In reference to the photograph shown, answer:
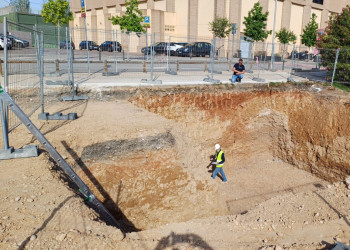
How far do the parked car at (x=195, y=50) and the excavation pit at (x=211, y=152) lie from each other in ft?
26.8

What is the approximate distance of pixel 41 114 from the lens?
9.52 meters

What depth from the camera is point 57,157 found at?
6133mm

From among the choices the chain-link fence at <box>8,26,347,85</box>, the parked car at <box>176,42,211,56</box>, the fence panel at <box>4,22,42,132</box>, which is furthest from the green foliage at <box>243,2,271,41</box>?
the fence panel at <box>4,22,42,132</box>

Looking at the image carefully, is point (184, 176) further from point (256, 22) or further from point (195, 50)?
point (256, 22)

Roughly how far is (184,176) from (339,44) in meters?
12.5

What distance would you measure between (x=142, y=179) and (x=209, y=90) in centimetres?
644

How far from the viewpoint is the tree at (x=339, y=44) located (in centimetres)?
1587

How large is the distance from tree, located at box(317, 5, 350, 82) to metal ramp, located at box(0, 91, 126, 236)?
1388cm

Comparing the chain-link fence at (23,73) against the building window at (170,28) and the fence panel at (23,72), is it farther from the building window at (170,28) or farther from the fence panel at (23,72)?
the building window at (170,28)

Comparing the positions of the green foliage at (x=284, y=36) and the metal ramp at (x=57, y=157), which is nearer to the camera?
the metal ramp at (x=57, y=157)

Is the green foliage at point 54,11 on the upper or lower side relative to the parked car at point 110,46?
upper

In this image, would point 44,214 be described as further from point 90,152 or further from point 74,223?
point 90,152

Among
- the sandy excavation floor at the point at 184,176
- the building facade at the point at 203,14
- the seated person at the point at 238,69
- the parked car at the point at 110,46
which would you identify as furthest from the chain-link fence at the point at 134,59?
the building facade at the point at 203,14

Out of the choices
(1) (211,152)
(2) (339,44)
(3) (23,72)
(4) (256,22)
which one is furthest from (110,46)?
(4) (256,22)
